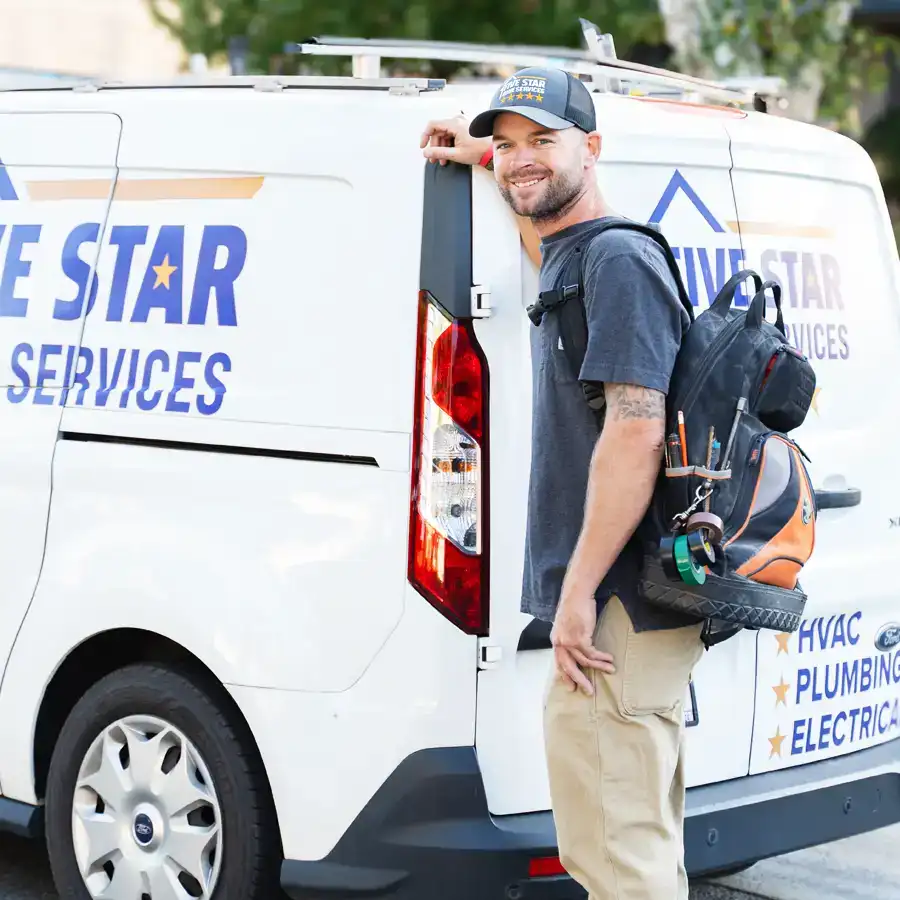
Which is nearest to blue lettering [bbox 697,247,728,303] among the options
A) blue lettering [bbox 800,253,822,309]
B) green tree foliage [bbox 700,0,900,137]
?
blue lettering [bbox 800,253,822,309]

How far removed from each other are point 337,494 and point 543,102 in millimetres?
869

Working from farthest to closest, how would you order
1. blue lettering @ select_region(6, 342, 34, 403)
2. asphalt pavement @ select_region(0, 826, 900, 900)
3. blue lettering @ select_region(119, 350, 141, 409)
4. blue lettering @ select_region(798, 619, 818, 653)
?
1. asphalt pavement @ select_region(0, 826, 900, 900)
2. blue lettering @ select_region(6, 342, 34, 403)
3. blue lettering @ select_region(798, 619, 818, 653)
4. blue lettering @ select_region(119, 350, 141, 409)

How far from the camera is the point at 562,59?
4.31 meters

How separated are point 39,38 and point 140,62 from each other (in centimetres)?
146

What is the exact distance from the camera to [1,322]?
12.9ft

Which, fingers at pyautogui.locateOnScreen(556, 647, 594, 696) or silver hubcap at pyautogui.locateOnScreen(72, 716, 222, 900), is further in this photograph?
silver hubcap at pyautogui.locateOnScreen(72, 716, 222, 900)

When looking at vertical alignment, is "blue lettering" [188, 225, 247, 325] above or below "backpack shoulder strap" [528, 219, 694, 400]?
above

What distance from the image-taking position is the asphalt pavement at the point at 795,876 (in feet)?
14.4

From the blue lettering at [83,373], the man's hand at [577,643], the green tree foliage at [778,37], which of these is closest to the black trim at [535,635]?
the man's hand at [577,643]

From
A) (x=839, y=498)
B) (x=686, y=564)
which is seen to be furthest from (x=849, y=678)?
(x=686, y=564)

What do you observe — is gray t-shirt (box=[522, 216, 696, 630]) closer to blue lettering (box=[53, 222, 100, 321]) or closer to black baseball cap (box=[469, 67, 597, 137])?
black baseball cap (box=[469, 67, 597, 137])

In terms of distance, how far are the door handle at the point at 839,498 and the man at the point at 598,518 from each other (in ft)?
2.97

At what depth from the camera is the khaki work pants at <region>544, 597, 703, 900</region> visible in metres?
2.90

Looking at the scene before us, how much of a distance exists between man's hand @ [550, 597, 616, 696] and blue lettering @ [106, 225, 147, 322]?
1371 mm
